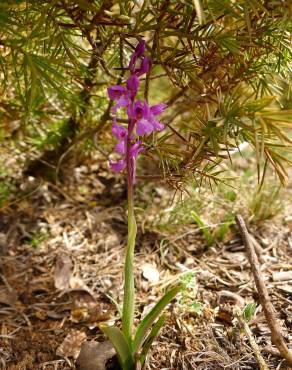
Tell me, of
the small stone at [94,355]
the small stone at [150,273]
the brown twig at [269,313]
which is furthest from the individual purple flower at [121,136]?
the small stone at [150,273]

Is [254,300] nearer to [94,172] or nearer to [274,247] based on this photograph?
[274,247]

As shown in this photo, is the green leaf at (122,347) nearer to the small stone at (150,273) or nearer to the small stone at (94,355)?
the small stone at (94,355)

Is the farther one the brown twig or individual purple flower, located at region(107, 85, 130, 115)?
the brown twig

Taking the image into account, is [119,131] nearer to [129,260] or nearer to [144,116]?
[144,116]

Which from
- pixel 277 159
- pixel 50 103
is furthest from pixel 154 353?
pixel 50 103

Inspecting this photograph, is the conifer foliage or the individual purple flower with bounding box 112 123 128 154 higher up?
the conifer foliage

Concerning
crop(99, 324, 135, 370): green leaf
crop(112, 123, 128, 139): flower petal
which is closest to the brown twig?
crop(99, 324, 135, 370): green leaf

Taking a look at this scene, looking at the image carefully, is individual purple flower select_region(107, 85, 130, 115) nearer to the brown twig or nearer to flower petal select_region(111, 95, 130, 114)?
flower petal select_region(111, 95, 130, 114)

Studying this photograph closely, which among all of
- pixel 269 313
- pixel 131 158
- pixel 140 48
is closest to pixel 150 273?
pixel 269 313
